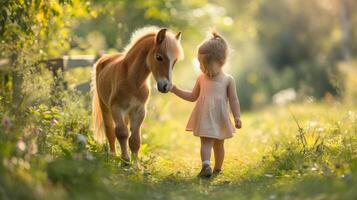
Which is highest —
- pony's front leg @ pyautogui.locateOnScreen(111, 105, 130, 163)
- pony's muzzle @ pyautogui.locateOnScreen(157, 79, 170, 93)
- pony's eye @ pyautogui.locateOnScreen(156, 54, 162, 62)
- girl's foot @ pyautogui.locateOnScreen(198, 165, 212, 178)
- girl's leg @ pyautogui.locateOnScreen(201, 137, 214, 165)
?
pony's eye @ pyautogui.locateOnScreen(156, 54, 162, 62)

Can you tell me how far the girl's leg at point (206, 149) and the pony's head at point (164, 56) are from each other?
94 centimetres

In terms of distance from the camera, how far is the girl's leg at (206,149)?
24.9ft

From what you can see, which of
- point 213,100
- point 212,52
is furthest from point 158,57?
point 213,100

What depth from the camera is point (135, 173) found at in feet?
22.8

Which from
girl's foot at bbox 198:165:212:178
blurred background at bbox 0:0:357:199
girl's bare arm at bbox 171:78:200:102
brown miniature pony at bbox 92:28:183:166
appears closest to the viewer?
blurred background at bbox 0:0:357:199

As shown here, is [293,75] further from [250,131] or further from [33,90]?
[33,90]

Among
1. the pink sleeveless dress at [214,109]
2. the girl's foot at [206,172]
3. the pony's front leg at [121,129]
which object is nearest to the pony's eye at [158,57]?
the pink sleeveless dress at [214,109]

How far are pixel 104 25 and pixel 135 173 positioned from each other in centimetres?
941

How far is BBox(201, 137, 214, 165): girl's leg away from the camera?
7582mm

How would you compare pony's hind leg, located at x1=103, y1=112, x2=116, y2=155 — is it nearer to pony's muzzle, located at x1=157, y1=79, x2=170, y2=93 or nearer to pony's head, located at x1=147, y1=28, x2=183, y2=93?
pony's head, located at x1=147, y1=28, x2=183, y2=93

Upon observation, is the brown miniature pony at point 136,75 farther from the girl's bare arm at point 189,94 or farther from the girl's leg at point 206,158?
the girl's leg at point 206,158

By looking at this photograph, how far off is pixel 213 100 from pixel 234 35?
20.8m

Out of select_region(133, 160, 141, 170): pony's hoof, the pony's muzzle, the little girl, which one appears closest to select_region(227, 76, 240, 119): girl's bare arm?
the little girl

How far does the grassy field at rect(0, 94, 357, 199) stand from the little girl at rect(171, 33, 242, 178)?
1.57 ft
